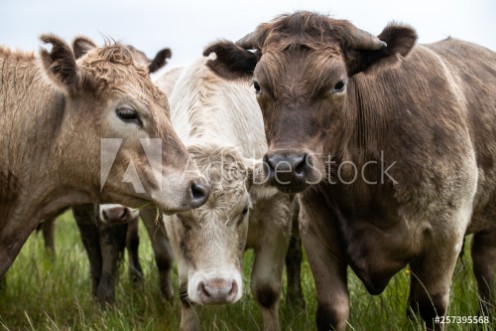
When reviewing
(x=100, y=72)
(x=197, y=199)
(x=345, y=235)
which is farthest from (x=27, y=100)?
(x=345, y=235)

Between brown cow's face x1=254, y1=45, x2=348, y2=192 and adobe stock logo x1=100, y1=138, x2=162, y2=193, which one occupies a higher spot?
brown cow's face x1=254, y1=45, x2=348, y2=192

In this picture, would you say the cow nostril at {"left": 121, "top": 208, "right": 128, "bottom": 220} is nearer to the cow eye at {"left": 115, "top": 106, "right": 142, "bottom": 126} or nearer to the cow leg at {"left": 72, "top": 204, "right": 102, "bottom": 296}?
the cow leg at {"left": 72, "top": 204, "right": 102, "bottom": 296}

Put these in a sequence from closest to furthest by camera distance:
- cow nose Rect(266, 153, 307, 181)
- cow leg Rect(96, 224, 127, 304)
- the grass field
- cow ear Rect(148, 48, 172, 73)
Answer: cow nose Rect(266, 153, 307, 181) < the grass field < cow leg Rect(96, 224, 127, 304) < cow ear Rect(148, 48, 172, 73)

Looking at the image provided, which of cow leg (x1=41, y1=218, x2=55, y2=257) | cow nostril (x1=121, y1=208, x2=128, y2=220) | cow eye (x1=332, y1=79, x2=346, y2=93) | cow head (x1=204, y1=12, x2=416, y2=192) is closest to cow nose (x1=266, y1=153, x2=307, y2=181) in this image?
cow head (x1=204, y1=12, x2=416, y2=192)

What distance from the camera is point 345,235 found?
5.27 m

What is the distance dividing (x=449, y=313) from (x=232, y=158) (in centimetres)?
197

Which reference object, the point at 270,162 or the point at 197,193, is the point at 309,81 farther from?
the point at 197,193

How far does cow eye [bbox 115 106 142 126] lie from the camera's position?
4.65 metres

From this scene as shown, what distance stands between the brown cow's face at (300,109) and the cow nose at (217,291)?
87 cm

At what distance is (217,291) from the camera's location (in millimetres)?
5023

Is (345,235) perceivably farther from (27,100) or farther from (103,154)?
(27,100)

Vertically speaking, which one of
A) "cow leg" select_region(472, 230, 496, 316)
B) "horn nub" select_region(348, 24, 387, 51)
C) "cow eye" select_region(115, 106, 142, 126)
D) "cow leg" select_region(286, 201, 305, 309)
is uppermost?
"horn nub" select_region(348, 24, 387, 51)

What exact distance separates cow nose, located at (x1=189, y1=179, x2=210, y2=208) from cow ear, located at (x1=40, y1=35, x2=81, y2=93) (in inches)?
36.4

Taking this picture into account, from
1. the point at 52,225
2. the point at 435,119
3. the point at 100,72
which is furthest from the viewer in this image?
the point at 52,225
